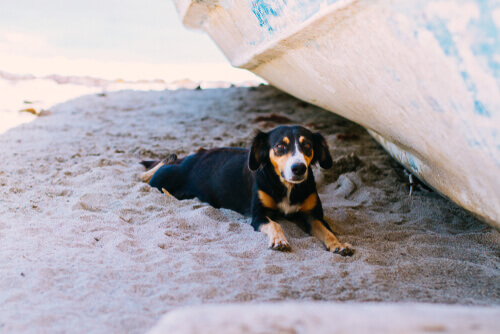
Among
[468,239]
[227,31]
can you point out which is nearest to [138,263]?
[468,239]

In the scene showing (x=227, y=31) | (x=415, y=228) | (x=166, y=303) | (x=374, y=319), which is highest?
(x=227, y=31)

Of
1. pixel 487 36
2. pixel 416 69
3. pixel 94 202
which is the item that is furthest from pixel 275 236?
pixel 487 36

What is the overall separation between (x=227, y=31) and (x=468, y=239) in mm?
3481

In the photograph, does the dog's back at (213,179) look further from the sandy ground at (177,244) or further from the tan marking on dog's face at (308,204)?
the tan marking on dog's face at (308,204)

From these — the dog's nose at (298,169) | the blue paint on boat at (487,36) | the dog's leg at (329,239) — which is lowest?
the dog's leg at (329,239)

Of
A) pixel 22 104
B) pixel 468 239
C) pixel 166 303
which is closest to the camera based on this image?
pixel 166 303

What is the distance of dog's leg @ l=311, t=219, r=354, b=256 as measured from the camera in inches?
133

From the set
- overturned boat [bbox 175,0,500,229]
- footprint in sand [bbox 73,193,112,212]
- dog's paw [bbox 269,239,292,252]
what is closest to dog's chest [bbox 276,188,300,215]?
dog's paw [bbox 269,239,292,252]

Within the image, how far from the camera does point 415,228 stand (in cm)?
403

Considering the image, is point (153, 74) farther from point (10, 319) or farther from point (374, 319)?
point (374, 319)

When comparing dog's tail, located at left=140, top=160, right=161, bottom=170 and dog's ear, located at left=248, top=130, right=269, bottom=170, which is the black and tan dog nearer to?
dog's ear, located at left=248, top=130, right=269, bottom=170

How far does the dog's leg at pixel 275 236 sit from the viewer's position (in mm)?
3391

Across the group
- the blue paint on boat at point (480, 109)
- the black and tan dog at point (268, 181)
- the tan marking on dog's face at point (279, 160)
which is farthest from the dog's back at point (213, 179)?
the blue paint on boat at point (480, 109)

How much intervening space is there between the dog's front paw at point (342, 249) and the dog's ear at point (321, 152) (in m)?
0.96
